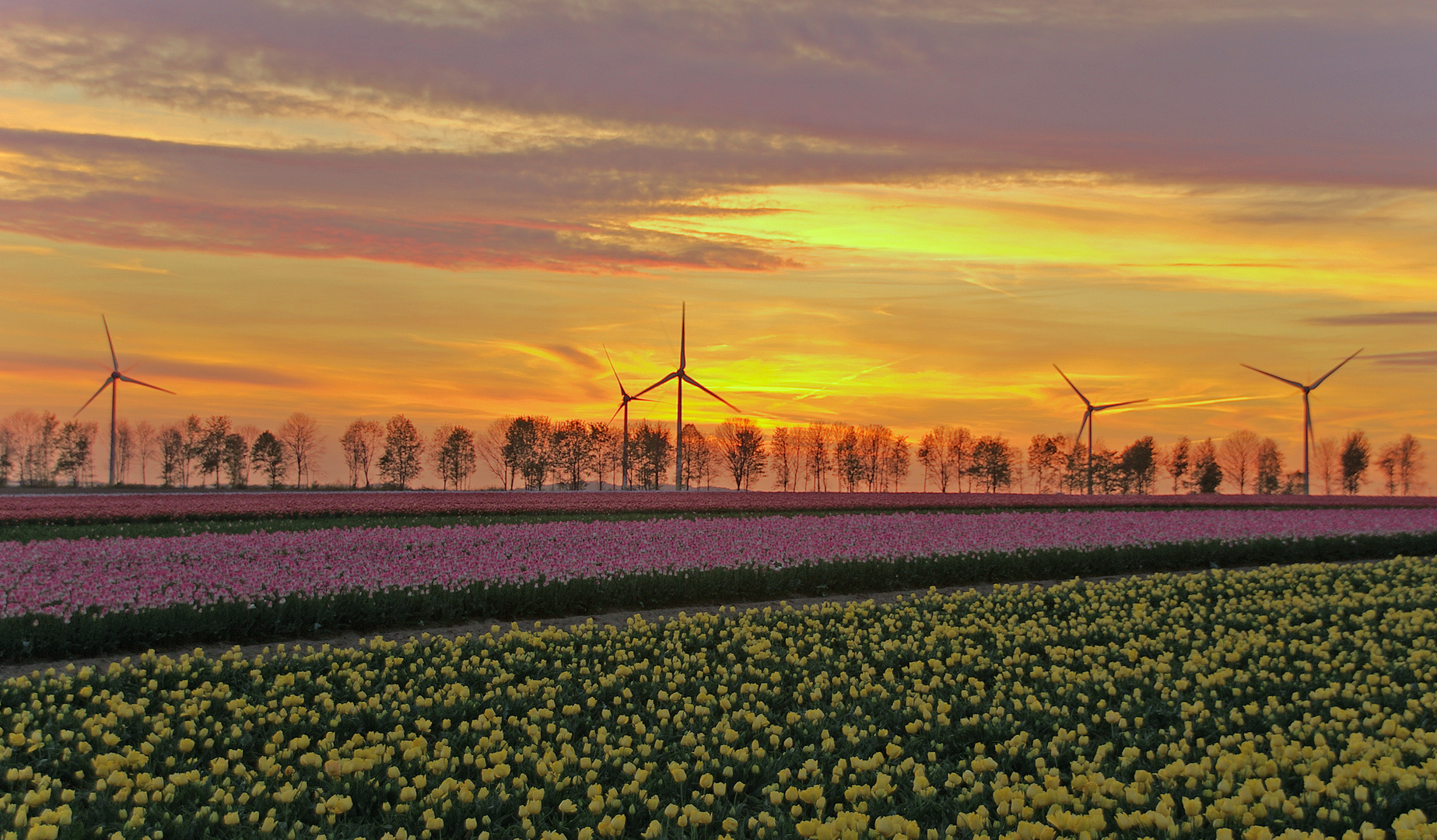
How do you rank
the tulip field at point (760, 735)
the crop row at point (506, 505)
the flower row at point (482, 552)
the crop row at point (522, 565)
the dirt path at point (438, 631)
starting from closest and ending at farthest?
the tulip field at point (760, 735), the dirt path at point (438, 631), the crop row at point (522, 565), the flower row at point (482, 552), the crop row at point (506, 505)

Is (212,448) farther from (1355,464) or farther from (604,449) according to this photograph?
(1355,464)

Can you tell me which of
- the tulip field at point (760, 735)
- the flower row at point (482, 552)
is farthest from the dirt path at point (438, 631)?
the tulip field at point (760, 735)

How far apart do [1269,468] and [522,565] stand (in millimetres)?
108572

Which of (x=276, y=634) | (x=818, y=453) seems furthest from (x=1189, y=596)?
(x=818, y=453)

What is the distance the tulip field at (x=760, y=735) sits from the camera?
18.2 ft

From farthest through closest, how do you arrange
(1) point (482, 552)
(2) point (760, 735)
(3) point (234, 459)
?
(3) point (234, 459), (1) point (482, 552), (2) point (760, 735)

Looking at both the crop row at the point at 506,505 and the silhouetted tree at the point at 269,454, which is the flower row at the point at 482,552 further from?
the silhouetted tree at the point at 269,454

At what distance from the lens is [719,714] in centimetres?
796

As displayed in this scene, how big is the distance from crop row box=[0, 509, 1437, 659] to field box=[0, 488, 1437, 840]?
95 mm

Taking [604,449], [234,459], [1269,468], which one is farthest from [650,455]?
[1269,468]

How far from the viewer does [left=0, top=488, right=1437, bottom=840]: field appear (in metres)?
5.64

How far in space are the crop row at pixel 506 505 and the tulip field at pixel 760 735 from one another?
764 inches

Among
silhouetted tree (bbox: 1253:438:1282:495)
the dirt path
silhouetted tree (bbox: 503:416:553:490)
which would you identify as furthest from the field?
silhouetted tree (bbox: 1253:438:1282:495)

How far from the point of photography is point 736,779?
6492 millimetres
